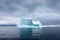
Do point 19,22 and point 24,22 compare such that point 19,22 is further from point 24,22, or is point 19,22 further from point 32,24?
point 32,24

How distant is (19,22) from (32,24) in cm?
686

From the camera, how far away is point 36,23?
6294 centimetres

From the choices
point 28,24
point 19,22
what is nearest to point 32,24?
point 28,24

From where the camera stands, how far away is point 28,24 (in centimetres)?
6091

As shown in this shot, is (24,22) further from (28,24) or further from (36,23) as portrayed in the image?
(36,23)

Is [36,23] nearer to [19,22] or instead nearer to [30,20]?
[30,20]

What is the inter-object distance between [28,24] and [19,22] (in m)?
4.81

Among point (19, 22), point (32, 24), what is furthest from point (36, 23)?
point (19, 22)

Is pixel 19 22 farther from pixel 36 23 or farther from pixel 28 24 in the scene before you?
pixel 36 23

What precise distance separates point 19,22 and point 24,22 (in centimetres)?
265

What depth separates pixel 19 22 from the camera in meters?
61.2

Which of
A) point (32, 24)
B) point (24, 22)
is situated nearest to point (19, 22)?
point (24, 22)

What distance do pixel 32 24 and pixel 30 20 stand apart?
237 centimetres

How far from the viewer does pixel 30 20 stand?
60.1 metres
